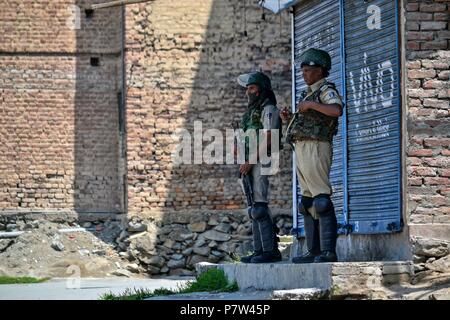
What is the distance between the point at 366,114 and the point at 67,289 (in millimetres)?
A: 6015

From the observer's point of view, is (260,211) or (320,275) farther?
(260,211)

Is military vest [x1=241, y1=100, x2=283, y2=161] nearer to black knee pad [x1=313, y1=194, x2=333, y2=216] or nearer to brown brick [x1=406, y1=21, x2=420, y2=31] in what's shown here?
black knee pad [x1=313, y1=194, x2=333, y2=216]

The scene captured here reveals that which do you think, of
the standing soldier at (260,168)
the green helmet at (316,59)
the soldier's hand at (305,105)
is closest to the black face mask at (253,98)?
the standing soldier at (260,168)

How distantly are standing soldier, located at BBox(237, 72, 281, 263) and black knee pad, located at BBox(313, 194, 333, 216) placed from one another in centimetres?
118

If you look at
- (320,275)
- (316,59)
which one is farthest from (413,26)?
(320,275)

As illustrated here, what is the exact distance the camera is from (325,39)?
12.7 meters

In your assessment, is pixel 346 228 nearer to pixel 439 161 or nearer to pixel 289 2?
pixel 439 161

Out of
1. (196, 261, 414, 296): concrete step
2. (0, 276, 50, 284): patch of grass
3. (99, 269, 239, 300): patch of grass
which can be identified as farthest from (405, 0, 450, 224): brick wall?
(0, 276, 50, 284): patch of grass

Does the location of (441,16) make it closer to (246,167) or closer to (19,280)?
(246,167)

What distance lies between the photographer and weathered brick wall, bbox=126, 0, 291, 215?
21.8 metres

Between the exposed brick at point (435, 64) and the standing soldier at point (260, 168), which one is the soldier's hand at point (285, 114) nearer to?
the standing soldier at point (260, 168)

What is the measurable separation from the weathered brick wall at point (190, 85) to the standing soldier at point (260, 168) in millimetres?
10201
